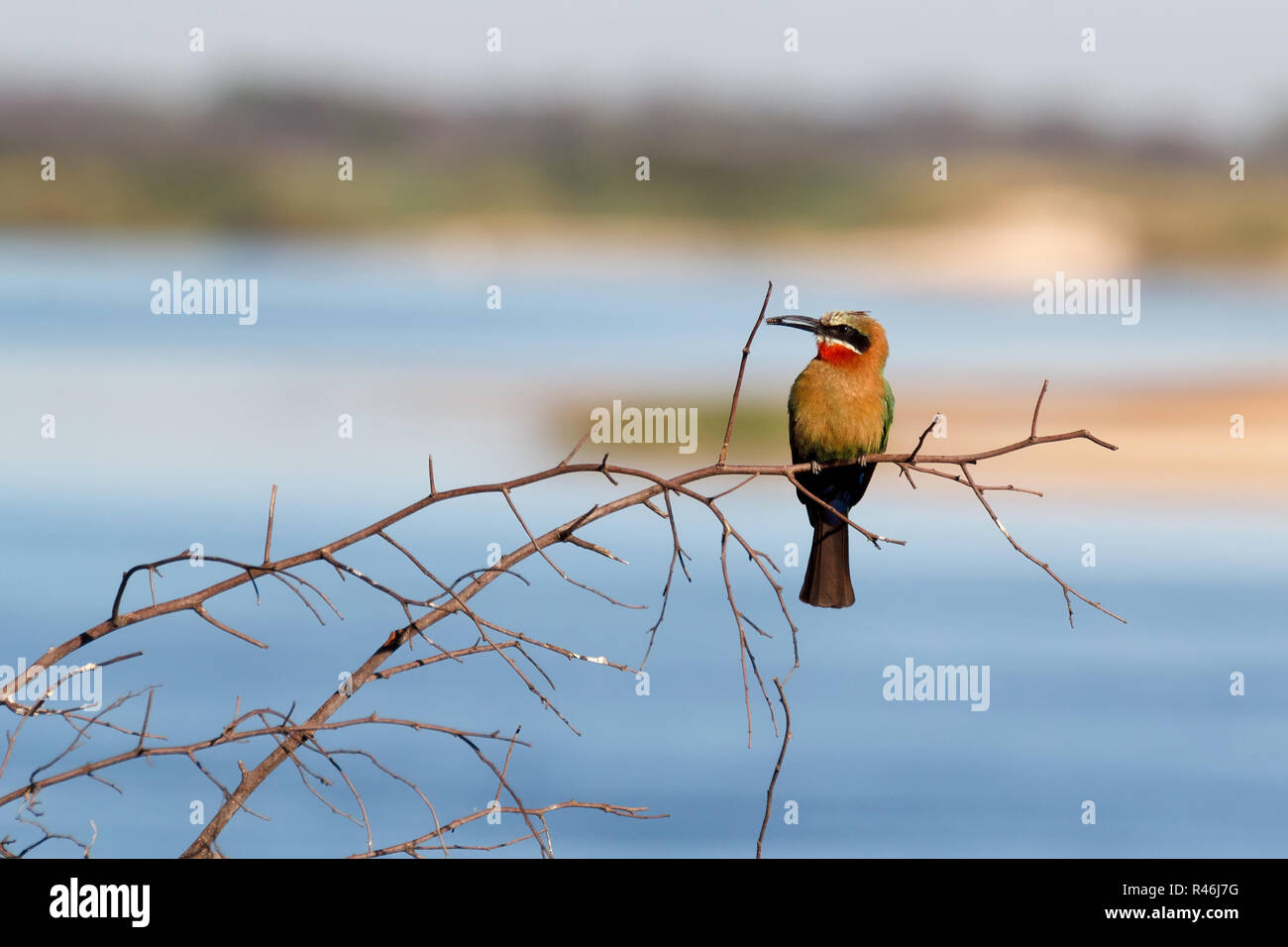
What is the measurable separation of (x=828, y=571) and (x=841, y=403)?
628mm

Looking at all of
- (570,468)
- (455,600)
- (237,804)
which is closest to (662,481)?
(570,468)

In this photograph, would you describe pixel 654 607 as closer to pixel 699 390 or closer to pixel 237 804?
pixel 237 804

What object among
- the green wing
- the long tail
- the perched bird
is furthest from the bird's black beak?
the long tail

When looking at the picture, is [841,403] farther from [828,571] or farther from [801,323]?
[828,571]

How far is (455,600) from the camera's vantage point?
2.51 metres

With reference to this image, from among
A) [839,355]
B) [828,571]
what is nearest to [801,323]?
[839,355]

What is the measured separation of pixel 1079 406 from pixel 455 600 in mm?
27114

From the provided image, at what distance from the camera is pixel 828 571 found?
459 centimetres

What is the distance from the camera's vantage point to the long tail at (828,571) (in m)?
4.57

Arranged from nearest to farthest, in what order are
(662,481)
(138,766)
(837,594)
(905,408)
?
1. (662,481)
2. (837,594)
3. (138,766)
4. (905,408)

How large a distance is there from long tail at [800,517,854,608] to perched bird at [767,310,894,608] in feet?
0.27

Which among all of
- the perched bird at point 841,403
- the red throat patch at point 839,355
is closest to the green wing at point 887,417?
the perched bird at point 841,403

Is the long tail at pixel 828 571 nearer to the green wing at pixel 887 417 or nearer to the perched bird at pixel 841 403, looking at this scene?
the perched bird at pixel 841 403

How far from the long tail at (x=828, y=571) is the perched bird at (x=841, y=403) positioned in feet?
0.27
